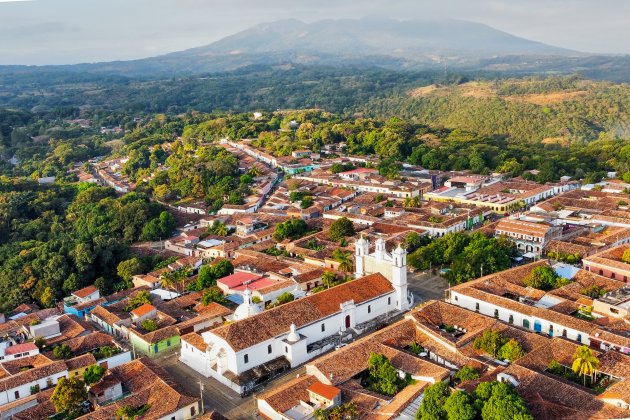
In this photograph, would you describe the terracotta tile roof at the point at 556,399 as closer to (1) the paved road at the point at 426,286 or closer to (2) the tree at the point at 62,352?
(1) the paved road at the point at 426,286

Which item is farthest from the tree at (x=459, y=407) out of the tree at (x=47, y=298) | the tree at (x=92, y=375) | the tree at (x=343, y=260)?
the tree at (x=47, y=298)

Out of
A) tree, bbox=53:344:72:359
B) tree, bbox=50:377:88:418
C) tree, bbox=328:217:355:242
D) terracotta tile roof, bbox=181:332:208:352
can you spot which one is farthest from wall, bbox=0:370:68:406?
tree, bbox=328:217:355:242

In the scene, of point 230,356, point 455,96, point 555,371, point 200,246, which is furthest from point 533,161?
point 455,96

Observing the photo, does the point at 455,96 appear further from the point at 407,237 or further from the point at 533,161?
the point at 407,237

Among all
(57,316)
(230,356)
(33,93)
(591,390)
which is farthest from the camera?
(33,93)

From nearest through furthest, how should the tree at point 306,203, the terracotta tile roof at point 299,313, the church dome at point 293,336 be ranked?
the terracotta tile roof at point 299,313 < the church dome at point 293,336 < the tree at point 306,203

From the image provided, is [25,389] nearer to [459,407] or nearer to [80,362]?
[80,362]

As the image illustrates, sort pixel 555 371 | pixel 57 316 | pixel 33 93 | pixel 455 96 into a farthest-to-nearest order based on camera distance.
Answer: pixel 33 93, pixel 455 96, pixel 57 316, pixel 555 371
